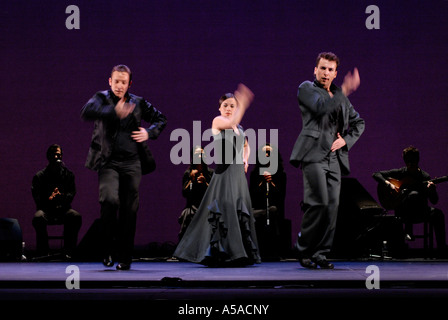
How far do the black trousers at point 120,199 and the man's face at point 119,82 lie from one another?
0.61 meters

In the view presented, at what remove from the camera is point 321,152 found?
203 inches

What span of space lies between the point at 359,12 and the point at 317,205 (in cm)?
476

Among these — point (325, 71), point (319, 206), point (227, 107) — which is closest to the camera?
point (319, 206)

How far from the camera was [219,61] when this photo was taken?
9070 mm

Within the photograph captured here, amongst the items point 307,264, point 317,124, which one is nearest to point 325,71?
point 317,124

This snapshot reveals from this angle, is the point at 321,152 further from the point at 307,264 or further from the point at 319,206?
the point at 307,264

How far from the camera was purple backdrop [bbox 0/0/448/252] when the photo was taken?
8969 millimetres

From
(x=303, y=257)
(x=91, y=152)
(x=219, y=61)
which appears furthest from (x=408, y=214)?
(x=91, y=152)

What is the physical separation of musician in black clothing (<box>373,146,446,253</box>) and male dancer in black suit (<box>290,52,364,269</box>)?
103 inches

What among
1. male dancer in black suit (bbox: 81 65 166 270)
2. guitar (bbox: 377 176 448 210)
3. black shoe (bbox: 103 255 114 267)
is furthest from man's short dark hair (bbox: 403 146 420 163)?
black shoe (bbox: 103 255 114 267)

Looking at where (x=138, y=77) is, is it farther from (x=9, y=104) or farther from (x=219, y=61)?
(x=9, y=104)

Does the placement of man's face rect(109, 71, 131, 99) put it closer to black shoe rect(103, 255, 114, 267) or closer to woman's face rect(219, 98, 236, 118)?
woman's face rect(219, 98, 236, 118)
